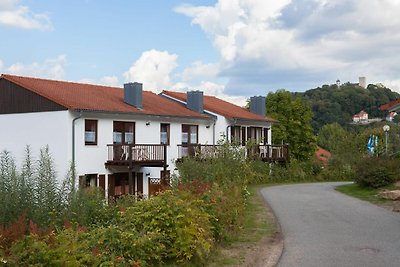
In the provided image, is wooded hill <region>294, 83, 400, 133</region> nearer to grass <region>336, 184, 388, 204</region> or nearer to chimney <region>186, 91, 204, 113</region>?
chimney <region>186, 91, 204, 113</region>

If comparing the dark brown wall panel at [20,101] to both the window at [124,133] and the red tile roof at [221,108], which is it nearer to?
the window at [124,133]

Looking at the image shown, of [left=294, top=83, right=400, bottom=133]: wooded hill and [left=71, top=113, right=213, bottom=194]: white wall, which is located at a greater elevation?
[left=294, top=83, right=400, bottom=133]: wooded hill

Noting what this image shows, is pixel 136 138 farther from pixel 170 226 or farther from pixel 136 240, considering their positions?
pixel 136 240

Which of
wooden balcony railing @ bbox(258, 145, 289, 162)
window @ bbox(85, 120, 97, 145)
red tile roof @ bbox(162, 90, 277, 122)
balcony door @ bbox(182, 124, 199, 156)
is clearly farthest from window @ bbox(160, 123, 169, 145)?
wooden balcony railing @ bbox(258, 145, 289, 162)

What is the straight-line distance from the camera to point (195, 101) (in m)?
39.8

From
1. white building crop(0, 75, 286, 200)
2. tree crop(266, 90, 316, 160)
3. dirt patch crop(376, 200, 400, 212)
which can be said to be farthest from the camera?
tree crop(266, 90, 316, 160)

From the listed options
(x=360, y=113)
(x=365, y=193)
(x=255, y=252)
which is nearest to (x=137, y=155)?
(x=365, y=193)

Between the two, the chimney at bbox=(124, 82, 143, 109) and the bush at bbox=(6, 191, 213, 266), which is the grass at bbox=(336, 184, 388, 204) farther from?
the chimney at bbox=(124, 82, 143, 109)

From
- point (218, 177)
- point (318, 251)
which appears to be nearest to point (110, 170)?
point (218, 177)

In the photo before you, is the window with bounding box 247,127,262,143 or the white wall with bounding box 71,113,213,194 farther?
the window with bounding box 247,127,262,143

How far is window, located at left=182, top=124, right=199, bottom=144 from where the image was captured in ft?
121

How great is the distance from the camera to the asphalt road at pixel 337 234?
34.2 feet

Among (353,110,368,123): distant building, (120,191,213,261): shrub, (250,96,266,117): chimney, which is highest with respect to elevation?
(353,110,368,123): distant building

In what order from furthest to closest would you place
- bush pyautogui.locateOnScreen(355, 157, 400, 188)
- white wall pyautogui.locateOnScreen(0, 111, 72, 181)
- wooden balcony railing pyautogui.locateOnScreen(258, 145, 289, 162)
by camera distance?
wooden balcony railing pyautogui.locateOnScreen(258, 145, 289, 162) < white wall pyautogui.locateOnScreen(0, 111, 72, 181) < bush pyautogui.locateOnScreen(355, 157, 400, 188)
